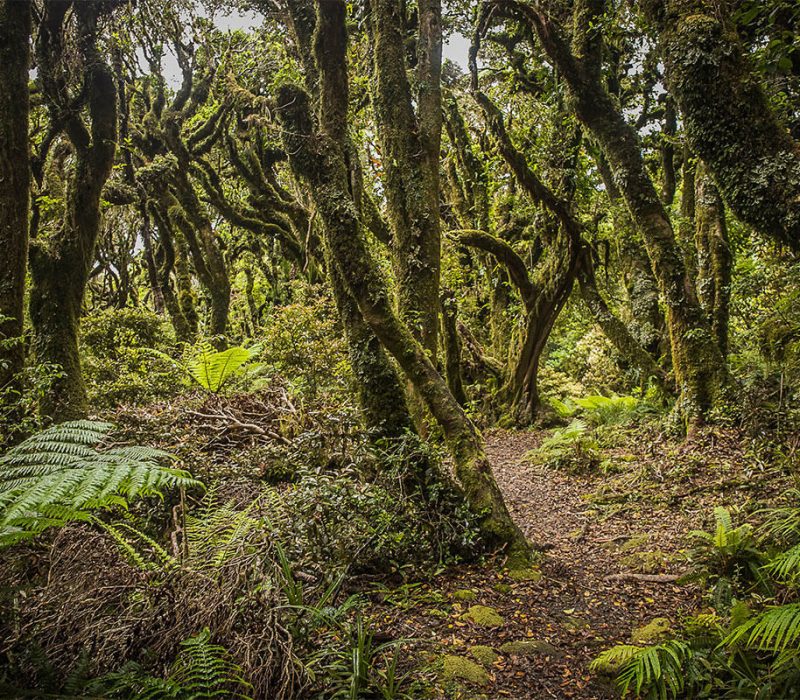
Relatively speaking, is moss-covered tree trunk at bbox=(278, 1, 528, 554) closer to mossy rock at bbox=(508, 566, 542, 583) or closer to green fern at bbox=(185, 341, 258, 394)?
mossy rock at bbox=(508, 566, 542, 583)

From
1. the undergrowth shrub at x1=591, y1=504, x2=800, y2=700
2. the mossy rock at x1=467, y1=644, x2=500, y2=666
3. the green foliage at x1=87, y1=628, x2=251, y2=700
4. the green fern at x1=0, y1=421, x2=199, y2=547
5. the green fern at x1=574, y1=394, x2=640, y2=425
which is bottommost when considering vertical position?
the mossy rock at x1=467, y1=644, x2=500, y2=666

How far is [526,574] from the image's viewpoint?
4.17 m

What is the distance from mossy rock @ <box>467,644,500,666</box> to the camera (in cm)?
297

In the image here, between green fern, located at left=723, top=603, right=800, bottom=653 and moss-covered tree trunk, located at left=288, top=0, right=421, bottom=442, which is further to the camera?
moss-covered tree trunk, located at left=288, top=0, right=421, bottom=442

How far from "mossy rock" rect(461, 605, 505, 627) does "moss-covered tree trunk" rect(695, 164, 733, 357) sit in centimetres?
666

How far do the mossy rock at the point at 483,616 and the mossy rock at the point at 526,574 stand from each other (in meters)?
0.59

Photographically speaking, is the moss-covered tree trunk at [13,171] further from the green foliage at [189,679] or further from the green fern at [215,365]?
the green foliage at [189,679]

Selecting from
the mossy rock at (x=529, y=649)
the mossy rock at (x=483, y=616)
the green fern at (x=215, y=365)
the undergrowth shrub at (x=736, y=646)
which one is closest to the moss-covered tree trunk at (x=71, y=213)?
the green fern at (x=215, y=365)

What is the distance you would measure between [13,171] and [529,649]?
697 centimetres

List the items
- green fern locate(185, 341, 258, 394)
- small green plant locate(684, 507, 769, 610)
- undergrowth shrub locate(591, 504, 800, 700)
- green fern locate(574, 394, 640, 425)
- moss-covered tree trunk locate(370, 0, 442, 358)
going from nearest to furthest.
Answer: undergrowth shrub locate(591, 504, 800, 700), small green plant locate(684, 507, 769, 610), moss-covered tree trunk locate(370, 0, 442, 358), green fern locate(185, 341, 258, 394), green fern locate(574, 394, 640, 425)

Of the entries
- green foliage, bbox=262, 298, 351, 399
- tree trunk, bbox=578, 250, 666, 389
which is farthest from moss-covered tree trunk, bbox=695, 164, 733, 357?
green foliage, bbox=262, 298, 351, 399

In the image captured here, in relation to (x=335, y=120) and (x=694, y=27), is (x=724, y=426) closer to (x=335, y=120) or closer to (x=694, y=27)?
(x=694, y=27)

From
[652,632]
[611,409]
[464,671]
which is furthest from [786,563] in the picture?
[611,409]

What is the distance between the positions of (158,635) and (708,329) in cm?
765
